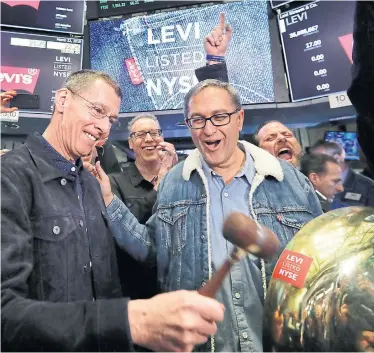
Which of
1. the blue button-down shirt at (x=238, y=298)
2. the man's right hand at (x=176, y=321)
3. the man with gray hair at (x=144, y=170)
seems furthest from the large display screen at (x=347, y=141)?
the man's right hand at (x=176, y=321)

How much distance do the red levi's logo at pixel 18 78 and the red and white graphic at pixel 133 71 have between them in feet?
2.45

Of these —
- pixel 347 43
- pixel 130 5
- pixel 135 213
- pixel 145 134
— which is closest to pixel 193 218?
pixel 135 213

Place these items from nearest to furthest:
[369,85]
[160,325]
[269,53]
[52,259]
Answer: [160,325], [369,85], [52,259], [269,53]

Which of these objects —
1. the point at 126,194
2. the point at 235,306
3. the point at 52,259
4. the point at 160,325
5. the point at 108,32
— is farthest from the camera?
the point at 108,32

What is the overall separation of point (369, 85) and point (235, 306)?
30.4 inches

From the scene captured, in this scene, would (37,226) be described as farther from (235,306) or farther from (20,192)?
(235,306)

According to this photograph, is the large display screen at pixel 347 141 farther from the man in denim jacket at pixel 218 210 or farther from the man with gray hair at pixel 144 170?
the man in denim jacket at pixel 218 210

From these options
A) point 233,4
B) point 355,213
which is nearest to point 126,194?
point 355,213

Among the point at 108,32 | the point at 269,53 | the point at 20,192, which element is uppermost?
the point at 108,32

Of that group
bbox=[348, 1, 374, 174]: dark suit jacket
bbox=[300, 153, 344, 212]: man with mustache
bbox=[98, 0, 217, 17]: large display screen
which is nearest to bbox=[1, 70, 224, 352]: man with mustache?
bbox=[348, 1, 374, 174]: dark suit jacket

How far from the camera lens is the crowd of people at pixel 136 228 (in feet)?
2.35

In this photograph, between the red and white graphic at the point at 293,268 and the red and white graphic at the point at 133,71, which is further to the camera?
the red and white graphic at the point at 133,71

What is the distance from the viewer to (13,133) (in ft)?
11.7

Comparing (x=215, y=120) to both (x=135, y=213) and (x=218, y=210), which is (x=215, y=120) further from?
(x=135, y=213)
